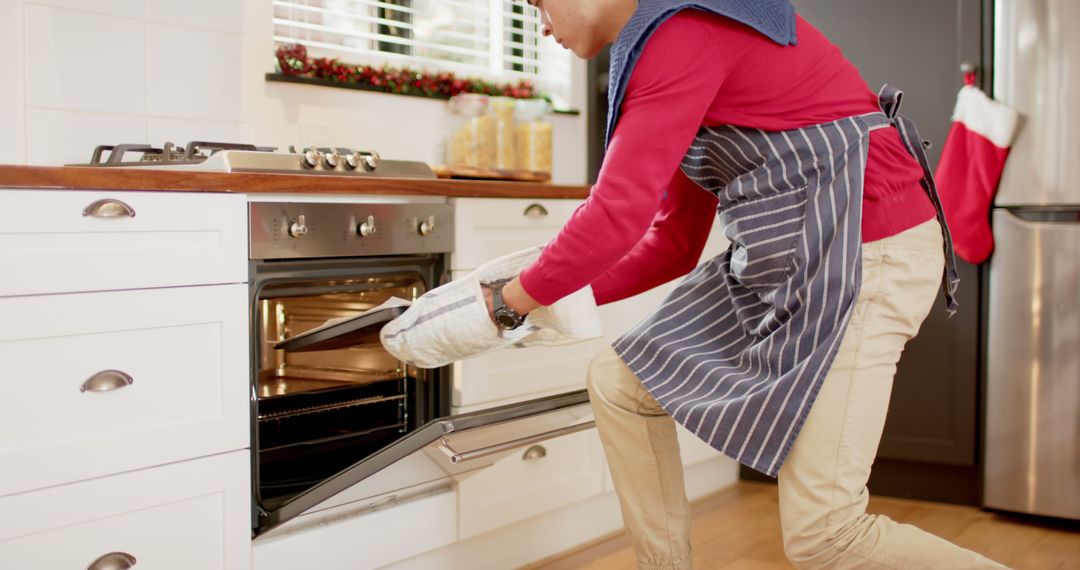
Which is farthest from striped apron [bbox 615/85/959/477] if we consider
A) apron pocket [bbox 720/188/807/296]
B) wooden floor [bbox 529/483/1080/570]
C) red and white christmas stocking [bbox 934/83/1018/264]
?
red and white christmas stocking [bbox 934/83/1018/264]

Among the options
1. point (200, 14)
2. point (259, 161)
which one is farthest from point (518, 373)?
point (200, 14)

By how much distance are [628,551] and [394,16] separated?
1.58m

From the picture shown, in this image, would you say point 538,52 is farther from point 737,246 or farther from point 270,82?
point 737,246

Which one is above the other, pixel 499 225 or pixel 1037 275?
pixel 499 225

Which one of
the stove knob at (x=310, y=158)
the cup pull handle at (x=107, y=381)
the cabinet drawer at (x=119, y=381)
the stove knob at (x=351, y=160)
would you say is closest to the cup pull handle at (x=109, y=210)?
the cabinet drawer at (x=119, y=381)

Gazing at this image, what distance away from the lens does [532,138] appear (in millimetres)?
2861

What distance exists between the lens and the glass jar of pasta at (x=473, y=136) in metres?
2.72

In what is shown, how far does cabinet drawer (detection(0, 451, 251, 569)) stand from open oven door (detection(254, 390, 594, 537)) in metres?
0.09

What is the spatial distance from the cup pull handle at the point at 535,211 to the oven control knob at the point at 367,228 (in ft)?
1.52

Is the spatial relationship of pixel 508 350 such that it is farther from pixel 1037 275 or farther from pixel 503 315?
pixel 1037 275

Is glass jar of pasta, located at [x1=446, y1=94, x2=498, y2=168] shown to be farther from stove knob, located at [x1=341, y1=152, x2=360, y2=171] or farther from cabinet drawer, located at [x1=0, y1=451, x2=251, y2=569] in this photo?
cabinet drawer, located at [x1=0, y1=451, x2=251, y2=569]

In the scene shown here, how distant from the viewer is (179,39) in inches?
88.1

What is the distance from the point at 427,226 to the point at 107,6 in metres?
0.86

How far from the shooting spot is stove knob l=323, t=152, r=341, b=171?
189 centimetres
